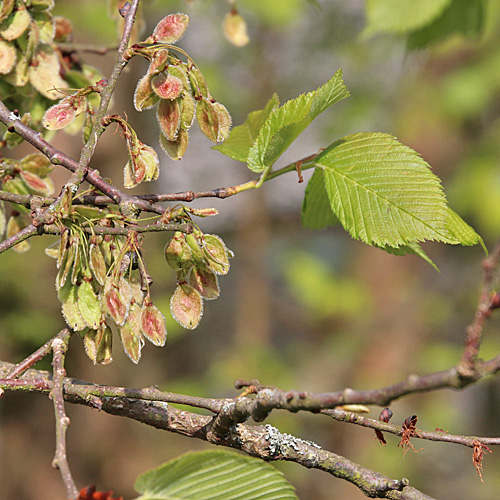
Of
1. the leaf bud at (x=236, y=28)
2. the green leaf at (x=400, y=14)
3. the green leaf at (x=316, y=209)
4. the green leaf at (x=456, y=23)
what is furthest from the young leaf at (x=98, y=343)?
the green leaf at (x=456, y=23)

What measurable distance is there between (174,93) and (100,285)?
256 mm

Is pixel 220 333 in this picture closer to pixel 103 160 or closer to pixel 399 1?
pixel 103 160

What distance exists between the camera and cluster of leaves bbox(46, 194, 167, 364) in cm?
69

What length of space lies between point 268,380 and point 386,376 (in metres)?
0.73

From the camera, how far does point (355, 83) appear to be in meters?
5.05

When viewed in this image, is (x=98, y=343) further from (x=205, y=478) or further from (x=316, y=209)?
(x=316, y=209)

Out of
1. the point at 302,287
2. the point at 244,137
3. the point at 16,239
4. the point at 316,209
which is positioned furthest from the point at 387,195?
the point at 302,287

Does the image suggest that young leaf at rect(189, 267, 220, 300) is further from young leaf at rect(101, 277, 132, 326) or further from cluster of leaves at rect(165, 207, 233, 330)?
young leaf at rect(101, 277, 132, 326)

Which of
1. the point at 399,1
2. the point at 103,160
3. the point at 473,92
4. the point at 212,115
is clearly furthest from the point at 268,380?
the point at 212,115

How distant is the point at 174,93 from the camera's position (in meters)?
0.75

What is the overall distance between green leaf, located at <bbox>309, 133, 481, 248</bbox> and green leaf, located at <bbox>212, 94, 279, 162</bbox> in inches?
5.7

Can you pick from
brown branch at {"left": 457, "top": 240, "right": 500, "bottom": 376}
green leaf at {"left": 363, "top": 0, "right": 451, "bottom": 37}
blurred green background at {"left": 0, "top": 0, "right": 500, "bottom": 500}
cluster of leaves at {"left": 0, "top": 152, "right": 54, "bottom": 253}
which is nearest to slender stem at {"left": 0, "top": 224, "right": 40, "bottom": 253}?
cluster of leaves at {"left": 0, "top": 152, "right": 54, "bottom": 253}

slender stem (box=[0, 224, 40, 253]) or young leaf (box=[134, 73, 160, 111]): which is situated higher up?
young leaf (box=[134, 73, 160, 111])

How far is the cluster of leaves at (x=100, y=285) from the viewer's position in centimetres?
69
